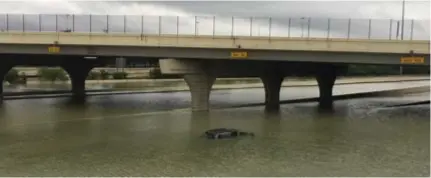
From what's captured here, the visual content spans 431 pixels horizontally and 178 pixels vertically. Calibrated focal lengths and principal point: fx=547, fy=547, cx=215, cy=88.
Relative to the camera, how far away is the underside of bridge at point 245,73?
5159cm

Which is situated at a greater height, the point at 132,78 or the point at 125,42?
the point at 125,42

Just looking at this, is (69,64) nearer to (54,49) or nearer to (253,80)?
(54,49)

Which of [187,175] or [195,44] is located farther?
[195,44]

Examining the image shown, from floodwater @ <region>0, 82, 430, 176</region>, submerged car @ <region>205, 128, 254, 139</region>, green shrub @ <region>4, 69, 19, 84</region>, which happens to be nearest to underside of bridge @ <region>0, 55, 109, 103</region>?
floodwater @ <region>0, 82, 430, 176</region>

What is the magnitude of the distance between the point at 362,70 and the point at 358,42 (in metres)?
122

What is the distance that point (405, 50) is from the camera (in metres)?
42.6

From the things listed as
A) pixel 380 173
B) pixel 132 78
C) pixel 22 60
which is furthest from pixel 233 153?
pixel 132 78

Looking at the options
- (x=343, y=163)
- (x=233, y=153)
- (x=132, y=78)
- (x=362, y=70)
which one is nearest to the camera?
(x=343, y=163)

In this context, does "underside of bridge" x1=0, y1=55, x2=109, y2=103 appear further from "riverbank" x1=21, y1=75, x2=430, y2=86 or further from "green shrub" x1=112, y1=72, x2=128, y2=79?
"green shrub" x1=112, y1=72, x2=128, y2=79

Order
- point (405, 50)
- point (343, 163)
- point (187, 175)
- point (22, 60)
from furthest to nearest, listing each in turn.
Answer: point (22, 60) → point (405, 50) → point (343, 163) → point (187, 175)

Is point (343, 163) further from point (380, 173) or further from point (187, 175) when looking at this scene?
point (187, 175)

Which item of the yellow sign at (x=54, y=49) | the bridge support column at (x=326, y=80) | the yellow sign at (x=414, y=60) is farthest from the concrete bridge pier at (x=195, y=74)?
the bridge support column at (x=326, y=80)

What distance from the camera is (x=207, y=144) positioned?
31281 mm

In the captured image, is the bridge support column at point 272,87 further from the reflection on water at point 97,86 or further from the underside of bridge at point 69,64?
the reflection on water at point 97,86
